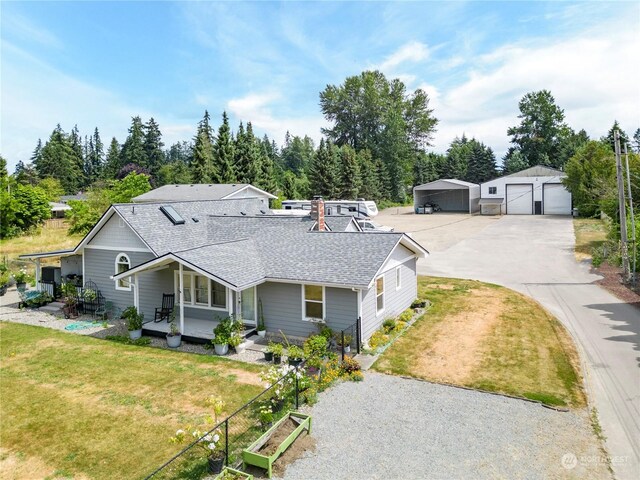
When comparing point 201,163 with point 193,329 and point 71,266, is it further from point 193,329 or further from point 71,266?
point 193,329

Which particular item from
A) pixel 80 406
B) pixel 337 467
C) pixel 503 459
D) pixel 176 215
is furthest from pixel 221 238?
pixel 503 459

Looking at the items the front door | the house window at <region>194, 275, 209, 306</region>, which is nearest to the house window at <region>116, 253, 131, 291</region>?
the house window at <region>194, 275, 209, 306</region>

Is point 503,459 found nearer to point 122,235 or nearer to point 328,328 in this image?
point 328,328

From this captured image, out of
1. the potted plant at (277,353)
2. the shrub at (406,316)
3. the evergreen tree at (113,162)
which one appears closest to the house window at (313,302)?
the potted plant at (277,353)

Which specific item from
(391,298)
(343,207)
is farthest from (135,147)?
(391,298)

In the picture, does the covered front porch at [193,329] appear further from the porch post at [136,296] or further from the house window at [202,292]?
the porch post at [136,296]
